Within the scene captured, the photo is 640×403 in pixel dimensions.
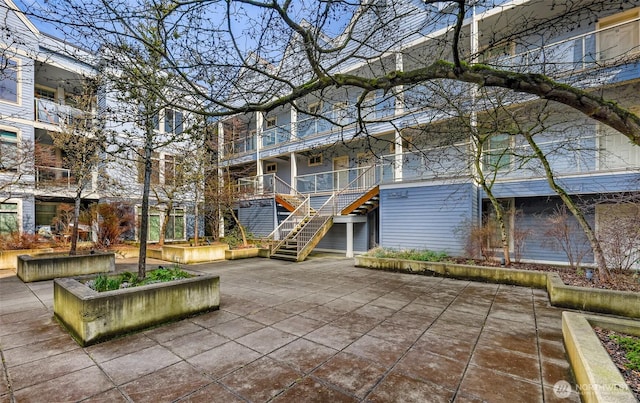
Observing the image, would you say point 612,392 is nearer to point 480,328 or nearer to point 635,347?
point 635,347

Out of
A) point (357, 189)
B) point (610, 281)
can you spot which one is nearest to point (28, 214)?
point (357, 189)

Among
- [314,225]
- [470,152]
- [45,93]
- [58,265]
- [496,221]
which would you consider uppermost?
[45,93]

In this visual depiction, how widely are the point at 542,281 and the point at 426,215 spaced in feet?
13.1

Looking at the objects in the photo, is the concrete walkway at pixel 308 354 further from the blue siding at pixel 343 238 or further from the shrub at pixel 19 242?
the blue siding at pixel 343 238

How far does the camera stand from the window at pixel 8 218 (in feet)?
38.3

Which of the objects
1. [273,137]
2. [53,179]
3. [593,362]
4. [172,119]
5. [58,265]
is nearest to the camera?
[593,362]

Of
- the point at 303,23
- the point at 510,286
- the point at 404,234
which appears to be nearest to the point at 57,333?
the point at 303,23

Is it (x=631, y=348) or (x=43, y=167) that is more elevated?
(x=43, y=167)

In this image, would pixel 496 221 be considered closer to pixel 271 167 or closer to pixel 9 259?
pixel 271 167

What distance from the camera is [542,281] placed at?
6.36 meters

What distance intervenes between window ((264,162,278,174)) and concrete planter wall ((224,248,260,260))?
273 inches

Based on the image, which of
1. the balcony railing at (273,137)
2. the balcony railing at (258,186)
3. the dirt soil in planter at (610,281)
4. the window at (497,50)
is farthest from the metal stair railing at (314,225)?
the window at (497,50)

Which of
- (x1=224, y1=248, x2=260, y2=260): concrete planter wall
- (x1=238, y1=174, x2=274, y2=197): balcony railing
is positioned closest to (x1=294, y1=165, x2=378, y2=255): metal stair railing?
(x1=224, y1=248, x2=260, y2=260): concrete planter wall

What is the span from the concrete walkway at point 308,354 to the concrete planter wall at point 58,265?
5.41 ft
